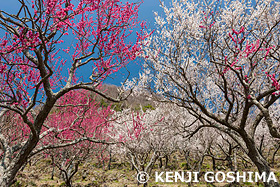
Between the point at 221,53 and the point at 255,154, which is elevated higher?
the point at 221,53

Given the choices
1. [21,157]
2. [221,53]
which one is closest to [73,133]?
[21,157]

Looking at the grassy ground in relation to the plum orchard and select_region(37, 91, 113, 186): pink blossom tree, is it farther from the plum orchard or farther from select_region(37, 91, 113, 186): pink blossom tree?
the plum orchard

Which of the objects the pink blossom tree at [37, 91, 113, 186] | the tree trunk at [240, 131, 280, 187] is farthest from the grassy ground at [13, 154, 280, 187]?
the tree trunk at [240, 131, 280, 187]

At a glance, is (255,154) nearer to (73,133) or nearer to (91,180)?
(73,133)

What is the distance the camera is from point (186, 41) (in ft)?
20.6

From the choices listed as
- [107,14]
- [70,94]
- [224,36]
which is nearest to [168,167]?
[70,94]

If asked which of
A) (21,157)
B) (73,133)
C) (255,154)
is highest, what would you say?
(73,133)

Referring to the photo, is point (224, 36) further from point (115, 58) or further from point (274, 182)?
point (274, 182)

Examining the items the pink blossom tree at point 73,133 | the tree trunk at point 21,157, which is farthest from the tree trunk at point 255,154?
the tree trunk at point 21,157

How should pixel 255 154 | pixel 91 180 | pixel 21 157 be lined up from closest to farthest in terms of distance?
pixel 21 157 → pixel 255 154 → pixel 91 180

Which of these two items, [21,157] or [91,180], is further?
[91,180]

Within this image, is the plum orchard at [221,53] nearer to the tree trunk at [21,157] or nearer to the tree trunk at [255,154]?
the tree trunk at [255,154]

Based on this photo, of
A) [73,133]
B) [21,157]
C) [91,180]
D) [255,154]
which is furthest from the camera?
[91,180]

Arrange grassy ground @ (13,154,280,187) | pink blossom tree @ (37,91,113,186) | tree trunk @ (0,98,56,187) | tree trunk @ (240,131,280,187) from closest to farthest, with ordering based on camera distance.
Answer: tree trunk @ (0,98,56,187)
tree trunk @ (240,131,280,187)
pink blossom tree @ (37,91,113,186)
grassy ground @ (13,154,280,187)
